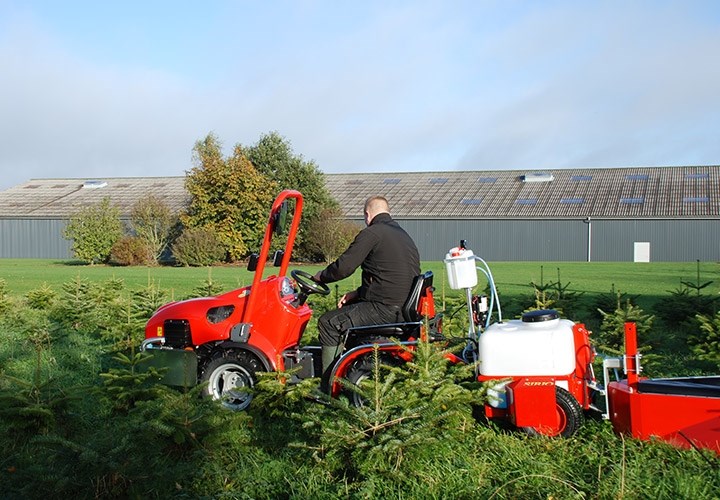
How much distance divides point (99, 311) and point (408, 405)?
325 inches

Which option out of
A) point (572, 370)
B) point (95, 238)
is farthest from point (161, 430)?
point (95, 238)

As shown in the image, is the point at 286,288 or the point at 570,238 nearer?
the point at 286,288

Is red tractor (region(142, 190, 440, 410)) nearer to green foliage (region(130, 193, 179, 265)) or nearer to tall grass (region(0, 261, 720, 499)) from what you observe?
tall grass (region(0, 261, 720, 499))

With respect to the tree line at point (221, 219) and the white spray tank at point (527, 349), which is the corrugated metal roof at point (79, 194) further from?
the white spray tank at point (527, 349)

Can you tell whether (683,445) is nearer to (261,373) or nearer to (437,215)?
(261,373)

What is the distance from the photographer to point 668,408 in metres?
4.35

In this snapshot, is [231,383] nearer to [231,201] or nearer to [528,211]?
[231,201]

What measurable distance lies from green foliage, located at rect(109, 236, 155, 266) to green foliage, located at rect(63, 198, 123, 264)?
1.81 feet

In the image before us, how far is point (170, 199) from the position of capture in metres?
57.8

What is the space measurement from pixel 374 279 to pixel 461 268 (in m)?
0.79

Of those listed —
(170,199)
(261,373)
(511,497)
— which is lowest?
(511,497)

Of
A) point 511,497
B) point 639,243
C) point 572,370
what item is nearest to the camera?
point 511,497

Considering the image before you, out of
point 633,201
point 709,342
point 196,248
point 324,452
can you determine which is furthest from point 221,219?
point 324,452

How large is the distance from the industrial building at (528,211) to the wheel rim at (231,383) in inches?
1772
